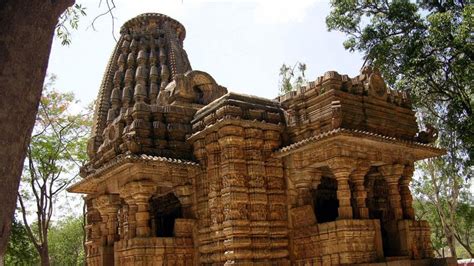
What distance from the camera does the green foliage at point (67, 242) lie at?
39031 mm

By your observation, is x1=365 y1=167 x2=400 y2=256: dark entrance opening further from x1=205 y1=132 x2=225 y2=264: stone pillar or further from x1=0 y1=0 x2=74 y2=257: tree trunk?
x1=0 y1=0 x2=74 y2=257: tree trunk

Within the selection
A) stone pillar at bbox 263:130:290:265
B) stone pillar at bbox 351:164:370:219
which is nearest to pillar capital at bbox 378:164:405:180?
stone pillar at bbox 351:164:370:219

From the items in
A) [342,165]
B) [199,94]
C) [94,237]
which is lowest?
[94,237]

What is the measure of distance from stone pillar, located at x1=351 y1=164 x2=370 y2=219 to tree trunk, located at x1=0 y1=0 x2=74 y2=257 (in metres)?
7.87

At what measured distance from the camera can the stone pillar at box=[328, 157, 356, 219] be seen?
A: 30.8ft

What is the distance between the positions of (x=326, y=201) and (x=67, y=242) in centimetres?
3283

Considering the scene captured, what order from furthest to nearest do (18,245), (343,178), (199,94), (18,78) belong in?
(18,245)
(199,94)
(343,178)
(18,78)

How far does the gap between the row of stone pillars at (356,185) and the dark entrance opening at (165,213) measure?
3.92m

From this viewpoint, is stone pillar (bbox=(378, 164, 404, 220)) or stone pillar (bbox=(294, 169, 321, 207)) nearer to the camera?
stone pillar (bbox=(294, 169, 321, 207))

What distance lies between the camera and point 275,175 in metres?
10.5

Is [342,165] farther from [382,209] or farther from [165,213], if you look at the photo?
[165,213]

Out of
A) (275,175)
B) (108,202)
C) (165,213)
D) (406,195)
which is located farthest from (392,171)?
(108,202)

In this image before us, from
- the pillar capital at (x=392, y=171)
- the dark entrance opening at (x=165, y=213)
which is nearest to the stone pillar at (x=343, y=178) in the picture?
the pillar capital at (x=392, y=171)

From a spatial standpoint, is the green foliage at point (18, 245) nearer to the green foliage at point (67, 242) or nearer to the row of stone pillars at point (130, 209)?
the row of stone pillars at point (130, 209)
